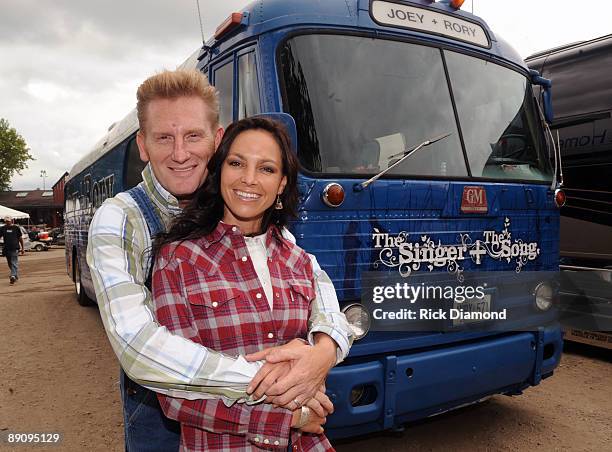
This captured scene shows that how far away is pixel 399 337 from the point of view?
311cm

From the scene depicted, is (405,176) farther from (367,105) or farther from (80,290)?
(80,290)

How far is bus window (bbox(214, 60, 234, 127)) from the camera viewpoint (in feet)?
11.1

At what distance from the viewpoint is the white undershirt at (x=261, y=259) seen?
1633 mm

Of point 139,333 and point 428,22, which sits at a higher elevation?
point 428,22

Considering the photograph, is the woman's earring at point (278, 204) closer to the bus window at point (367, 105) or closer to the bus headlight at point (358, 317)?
the bus window at point (367, 105)

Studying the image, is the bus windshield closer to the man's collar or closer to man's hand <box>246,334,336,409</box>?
the man's collar

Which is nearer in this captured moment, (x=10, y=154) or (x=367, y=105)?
(x=367, y=105)

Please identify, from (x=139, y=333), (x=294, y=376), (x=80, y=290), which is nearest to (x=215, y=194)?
(x=139, y=333)

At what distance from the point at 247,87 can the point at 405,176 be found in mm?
1129

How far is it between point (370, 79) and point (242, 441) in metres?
2.37

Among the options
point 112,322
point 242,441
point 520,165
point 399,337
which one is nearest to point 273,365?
point 242,441

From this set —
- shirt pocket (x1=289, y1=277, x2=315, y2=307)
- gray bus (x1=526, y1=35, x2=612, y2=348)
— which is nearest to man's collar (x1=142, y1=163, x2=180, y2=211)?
shirt pocket (x1=289, y1=277, x2=315, y2=307)

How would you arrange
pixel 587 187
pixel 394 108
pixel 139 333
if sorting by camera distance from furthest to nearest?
pixel 587 187
pixel 394 108
pixel 139 333

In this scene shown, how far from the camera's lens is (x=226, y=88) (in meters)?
3.45
